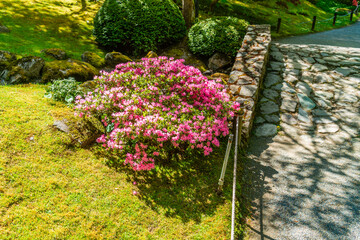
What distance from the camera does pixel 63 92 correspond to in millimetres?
5648

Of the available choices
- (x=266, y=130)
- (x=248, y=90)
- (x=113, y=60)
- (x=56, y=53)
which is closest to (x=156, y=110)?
(x=248, y=90)

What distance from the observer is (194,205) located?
4.00 meters

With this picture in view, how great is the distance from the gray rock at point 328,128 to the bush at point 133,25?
21.4 feet

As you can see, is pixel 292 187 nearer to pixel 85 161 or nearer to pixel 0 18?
pixel 85 161

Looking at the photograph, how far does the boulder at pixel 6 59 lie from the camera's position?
22.1 feet

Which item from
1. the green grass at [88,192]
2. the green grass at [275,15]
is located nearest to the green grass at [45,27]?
the green grass at [88,192]

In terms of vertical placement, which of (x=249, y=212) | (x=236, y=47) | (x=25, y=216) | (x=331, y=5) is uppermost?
(x=331, y=5)

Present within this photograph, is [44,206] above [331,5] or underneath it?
underneath

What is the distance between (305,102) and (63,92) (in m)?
6.74

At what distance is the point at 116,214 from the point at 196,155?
2.01 metres

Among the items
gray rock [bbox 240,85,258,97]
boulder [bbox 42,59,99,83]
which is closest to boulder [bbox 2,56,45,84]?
boulder [bbox 42,59,99,83]

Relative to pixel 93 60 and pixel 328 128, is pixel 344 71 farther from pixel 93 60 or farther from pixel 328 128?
pixel 93 60

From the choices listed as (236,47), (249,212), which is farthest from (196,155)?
(236,47)

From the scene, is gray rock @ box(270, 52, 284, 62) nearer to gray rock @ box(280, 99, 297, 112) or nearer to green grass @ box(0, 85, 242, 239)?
gray rock @ box(280, 99, 297, 112)
